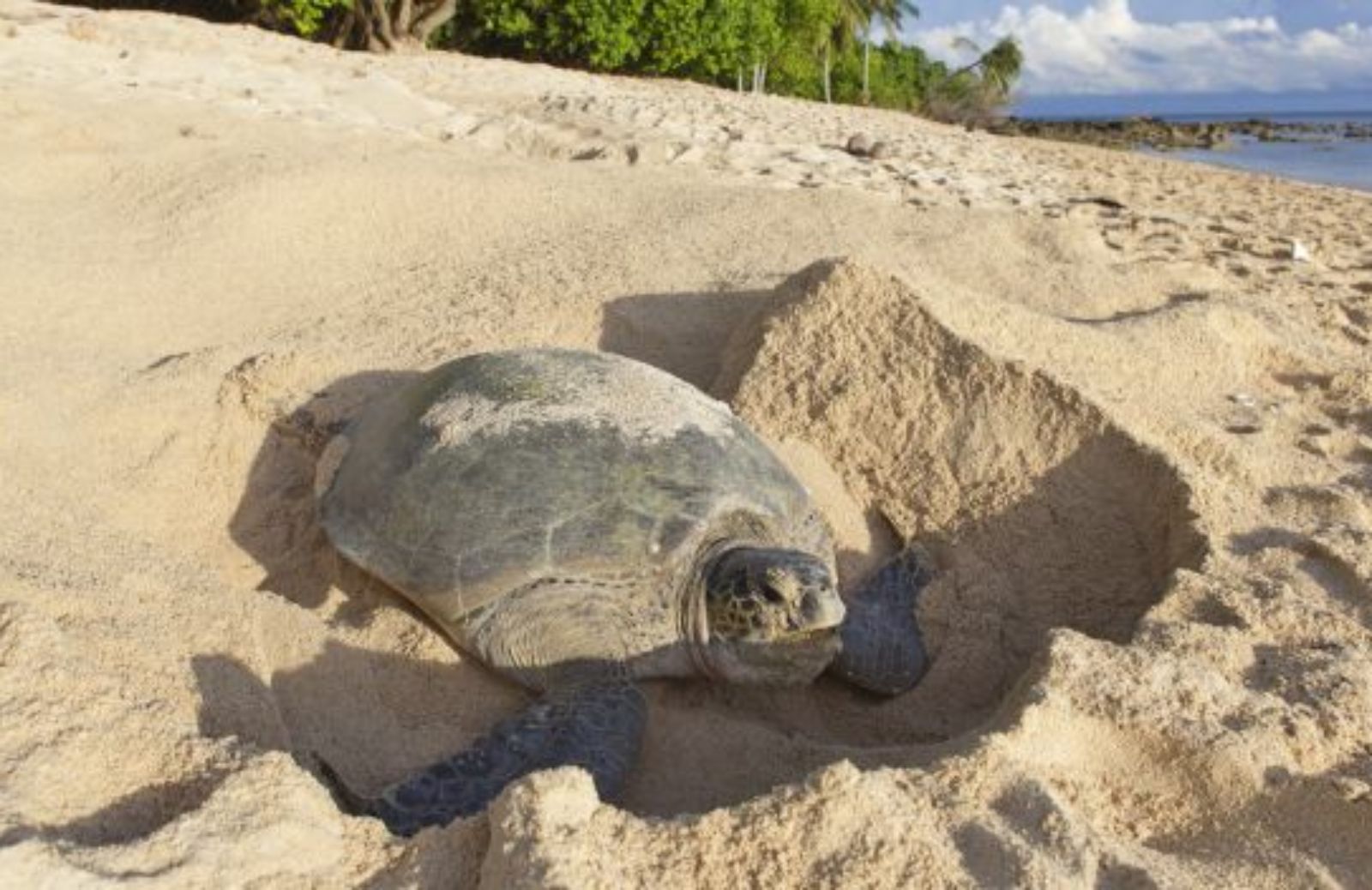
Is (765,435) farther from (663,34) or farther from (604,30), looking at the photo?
(663,34)

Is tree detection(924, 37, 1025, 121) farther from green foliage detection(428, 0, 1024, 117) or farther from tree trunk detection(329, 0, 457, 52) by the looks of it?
tree trunk detection(329, 0, 457, 52)

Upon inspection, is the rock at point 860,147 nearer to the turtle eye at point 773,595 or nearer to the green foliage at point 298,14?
the green foliage at point 298,14

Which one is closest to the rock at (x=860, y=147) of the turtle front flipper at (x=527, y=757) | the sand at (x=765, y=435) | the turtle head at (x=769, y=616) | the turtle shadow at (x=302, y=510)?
the sand at (x=765, y=435)

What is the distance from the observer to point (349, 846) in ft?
4.23

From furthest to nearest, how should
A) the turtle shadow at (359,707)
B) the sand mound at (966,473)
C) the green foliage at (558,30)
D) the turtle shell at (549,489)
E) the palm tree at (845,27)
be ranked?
the palm tree at (845,27), the green foliage at (558,30), the sand mound at (966,473), the turtle shell at (549,489), the turtle shadow at (359,707)

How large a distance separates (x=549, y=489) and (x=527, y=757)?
1.82 ft

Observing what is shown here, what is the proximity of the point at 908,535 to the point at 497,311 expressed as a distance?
4.57ft

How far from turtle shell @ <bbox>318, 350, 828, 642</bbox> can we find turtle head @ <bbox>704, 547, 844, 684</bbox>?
102mm

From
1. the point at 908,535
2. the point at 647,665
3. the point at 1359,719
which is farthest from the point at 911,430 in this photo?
the point at 1359,719

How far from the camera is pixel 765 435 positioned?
9.28 feet

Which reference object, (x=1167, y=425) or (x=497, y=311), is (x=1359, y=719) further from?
(x=497, y=311)

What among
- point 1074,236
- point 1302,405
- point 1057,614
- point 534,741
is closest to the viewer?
point 534,741

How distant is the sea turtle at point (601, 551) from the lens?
2.06 metres

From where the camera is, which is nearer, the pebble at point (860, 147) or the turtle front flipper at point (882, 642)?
the turtle front flipper at point (882, 642)
